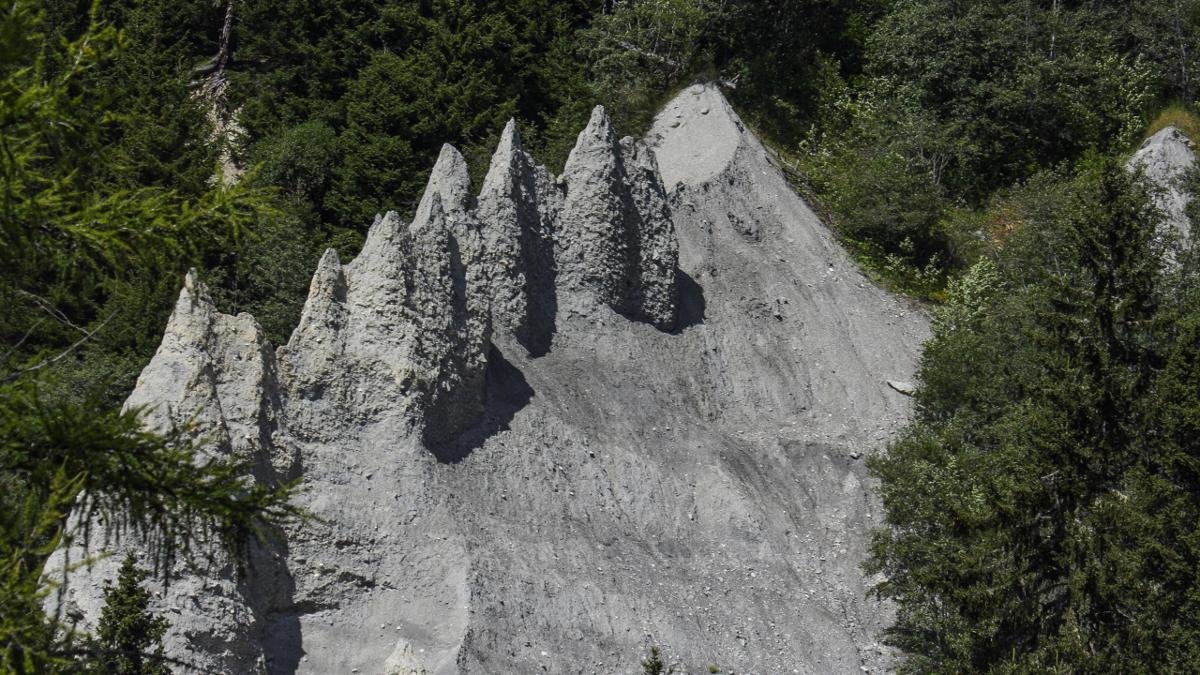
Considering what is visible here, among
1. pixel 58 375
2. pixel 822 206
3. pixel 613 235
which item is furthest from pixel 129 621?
pixel 822 206

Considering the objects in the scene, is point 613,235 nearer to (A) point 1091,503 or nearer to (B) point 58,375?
(A) point 1091,503

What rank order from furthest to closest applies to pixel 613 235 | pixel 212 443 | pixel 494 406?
pixel 613 235 → pixel 494 406 → pixel 212 443

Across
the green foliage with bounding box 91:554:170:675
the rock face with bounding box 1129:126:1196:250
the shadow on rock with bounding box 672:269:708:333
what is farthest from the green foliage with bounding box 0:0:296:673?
the rock face with bounding box 1129:126:1196:250

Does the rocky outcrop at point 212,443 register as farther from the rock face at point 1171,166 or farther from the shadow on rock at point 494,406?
the rock face at point 1171,166

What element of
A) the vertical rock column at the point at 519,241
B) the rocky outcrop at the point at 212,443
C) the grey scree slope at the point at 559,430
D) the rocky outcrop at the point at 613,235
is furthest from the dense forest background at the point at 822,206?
the rocky outcrop at the point at 613,235

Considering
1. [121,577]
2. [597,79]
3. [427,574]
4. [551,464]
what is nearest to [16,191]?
[121,577]

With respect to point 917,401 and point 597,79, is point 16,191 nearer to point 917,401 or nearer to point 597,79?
point 917,401

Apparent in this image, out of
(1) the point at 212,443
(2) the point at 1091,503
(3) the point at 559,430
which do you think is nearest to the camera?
(1) the point at 212,443
